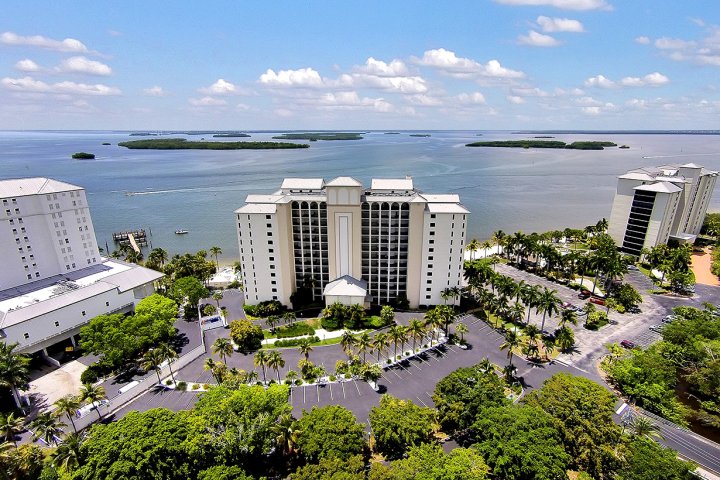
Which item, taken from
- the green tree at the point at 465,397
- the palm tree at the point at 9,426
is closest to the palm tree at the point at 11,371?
the palm tree at the point at 9,426

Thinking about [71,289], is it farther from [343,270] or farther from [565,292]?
[565,292]

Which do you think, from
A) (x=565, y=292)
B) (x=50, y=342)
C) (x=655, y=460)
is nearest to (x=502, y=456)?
(x=655, y=460)

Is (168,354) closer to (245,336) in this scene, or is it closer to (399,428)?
(245,336)

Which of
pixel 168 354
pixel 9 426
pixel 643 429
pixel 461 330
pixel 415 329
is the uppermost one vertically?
pixel 9 426

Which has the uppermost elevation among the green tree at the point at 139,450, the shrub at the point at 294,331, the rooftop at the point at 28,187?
the rooftop at the point at 28,187

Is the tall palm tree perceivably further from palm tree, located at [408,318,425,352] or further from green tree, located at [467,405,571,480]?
green tree, located at [467,405,571,480]

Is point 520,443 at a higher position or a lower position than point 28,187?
lower

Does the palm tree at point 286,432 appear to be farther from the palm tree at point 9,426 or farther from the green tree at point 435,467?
the palm tree at point 9,426

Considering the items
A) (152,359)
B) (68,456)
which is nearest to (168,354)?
(152,359)
